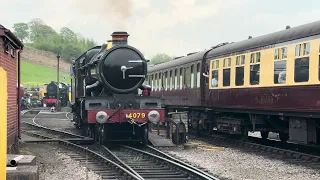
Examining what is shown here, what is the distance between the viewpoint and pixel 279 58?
1198 centimetres

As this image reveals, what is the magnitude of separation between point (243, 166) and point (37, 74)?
300ft

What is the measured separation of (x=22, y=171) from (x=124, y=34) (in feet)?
26.8

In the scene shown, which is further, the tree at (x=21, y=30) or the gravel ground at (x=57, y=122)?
the tree at (x=21, y=30)

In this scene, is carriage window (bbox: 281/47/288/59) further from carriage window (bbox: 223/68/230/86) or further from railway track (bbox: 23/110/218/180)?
railway track (bbox: 23/110/218/180)

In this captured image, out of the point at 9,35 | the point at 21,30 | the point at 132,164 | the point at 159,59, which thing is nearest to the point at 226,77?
the point at 132,164

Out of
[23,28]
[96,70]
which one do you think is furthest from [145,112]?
[23,28]

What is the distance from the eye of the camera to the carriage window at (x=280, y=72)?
1170 centimetres

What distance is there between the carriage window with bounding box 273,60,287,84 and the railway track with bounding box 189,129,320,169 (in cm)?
181

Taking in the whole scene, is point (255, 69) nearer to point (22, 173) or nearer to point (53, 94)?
point (22, 173)

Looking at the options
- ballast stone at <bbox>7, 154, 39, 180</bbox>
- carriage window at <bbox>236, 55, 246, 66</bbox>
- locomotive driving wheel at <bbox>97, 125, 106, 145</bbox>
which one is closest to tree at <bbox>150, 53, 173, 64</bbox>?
carriage window at <bbox>236, 55, 246, 66</bbox>

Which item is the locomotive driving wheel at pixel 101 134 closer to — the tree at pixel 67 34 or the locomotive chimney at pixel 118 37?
the locomotive chimney at pixel 118 37

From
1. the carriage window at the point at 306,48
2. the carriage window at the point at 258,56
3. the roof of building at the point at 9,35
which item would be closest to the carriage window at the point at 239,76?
the carriage window at the point at 258,56

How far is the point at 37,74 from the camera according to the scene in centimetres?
9750

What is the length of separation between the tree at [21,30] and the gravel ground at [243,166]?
139 m
